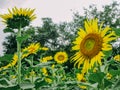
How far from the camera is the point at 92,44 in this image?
9.99ft

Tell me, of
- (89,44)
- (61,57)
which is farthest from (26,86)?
(61,57)

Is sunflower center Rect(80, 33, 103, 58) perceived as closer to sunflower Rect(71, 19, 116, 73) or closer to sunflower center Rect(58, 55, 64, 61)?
sunflower Rect(71, 19, 116, 73)

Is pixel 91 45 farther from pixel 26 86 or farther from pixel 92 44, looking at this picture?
pixel 26 86

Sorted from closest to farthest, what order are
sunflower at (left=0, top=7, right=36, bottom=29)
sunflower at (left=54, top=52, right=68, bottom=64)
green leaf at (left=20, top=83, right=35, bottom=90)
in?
green leaf at (left=20, top=83, right=35, bottom=90), sunflower at (left=0, top=7, right=36, bottom=29), sunflower at (left=54, top=52, right=68, bottom=64)

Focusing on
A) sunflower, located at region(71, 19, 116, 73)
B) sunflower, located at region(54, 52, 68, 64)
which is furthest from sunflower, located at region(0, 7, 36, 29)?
sunflower, located at region(54, 52, 68, 64)

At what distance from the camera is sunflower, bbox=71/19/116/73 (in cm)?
297

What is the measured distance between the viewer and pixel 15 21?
12.3 ft

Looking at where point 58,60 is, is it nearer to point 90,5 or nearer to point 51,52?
point 51,52

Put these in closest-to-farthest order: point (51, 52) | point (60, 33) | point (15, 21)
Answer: point (15, 21) < point (51, 52) < point (60, 33)

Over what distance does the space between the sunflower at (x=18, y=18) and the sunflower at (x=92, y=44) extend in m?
0.66

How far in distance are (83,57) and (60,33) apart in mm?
52291

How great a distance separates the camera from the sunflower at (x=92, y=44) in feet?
9.73

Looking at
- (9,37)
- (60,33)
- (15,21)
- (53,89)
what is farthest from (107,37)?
(60,33)

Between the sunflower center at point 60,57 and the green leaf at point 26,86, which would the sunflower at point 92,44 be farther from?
the sunflower center at point 60,57
